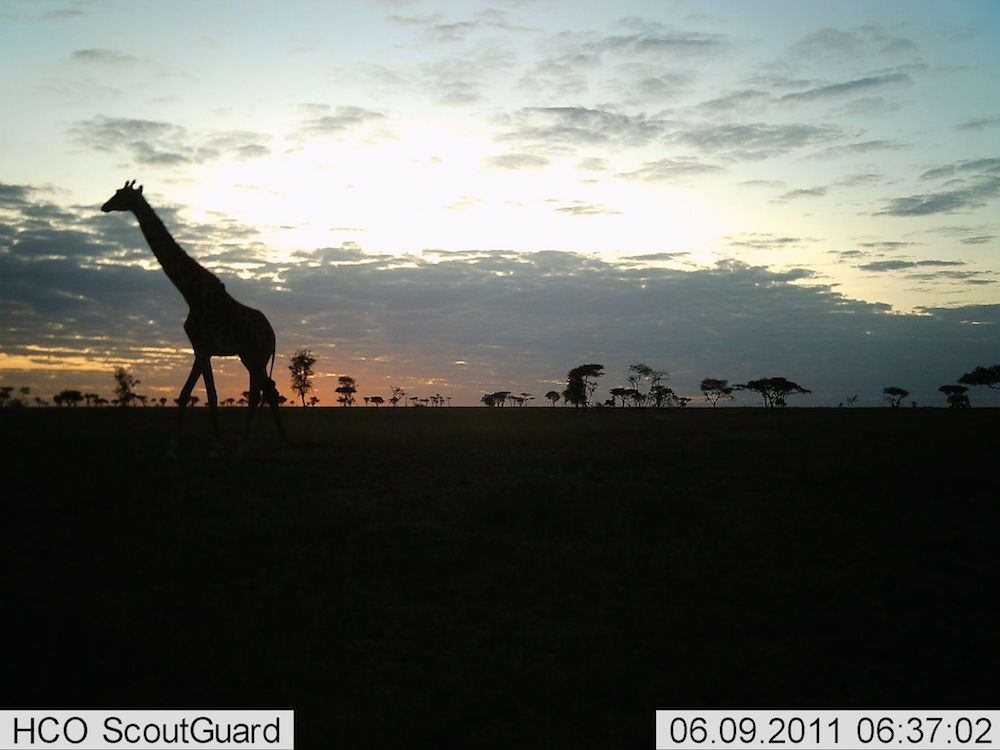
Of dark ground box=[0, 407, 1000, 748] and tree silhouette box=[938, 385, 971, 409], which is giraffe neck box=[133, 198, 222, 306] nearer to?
dark ground box=[0, 407, 1000, 748]

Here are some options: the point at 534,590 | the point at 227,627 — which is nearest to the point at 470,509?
the point at 534,590

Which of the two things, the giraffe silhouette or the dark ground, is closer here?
the dark ground

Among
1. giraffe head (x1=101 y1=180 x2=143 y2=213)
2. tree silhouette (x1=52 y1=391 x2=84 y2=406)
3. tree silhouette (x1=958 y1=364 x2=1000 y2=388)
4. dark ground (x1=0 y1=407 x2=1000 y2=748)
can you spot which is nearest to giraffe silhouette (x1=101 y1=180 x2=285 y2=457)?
giraffe head (x1=101 y1=180 x2=143 y2=213)

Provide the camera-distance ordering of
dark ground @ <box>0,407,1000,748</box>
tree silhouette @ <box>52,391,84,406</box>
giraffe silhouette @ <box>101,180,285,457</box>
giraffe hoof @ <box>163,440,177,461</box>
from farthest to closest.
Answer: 1. tree silhouette @ <box>52,391,84,406</box>
2. giraffe silhouette @ <box>101,180,285,457</box>
3. giraffe hoof @ <box>163,440,177,461</box>
4. dark ground @ <box>0,407,1000,748</box>

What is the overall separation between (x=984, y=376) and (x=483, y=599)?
11265 centimetres

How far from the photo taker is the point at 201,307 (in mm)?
17547

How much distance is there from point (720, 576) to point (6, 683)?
6.74m

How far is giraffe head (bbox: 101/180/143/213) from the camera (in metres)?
17.4

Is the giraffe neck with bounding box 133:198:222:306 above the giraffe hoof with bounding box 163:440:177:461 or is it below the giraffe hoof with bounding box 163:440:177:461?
above

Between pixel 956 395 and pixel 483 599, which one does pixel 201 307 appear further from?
pixel 956 395

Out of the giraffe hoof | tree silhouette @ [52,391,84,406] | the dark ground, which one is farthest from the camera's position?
tree silhouette @ [52,391,84,406]

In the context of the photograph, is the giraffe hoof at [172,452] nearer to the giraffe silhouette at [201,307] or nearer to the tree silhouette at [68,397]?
the giraffe silhouette at [201,307]

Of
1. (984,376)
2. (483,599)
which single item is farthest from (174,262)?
(984,376)

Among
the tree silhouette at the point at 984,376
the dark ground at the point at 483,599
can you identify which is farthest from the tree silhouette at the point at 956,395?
the dark ground at the point at 483,599
